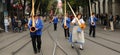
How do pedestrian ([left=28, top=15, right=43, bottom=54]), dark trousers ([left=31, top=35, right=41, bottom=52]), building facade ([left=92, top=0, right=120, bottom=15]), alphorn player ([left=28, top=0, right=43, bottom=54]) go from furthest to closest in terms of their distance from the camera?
1. building facade ([left=92, top=0, right=120, bottom=15])
2. dark trousers ([left=31, top=35, right=41, bottom=52])
3. pedestrian ([left=28, top=15, right=43, bottom=54])
4. alphorn player ([left=28, top=0, right=43, bottom=54])

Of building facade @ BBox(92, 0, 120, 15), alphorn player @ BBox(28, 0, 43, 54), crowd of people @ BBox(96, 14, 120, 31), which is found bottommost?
crowd of people @ BBox(96, 14, 120, 31)

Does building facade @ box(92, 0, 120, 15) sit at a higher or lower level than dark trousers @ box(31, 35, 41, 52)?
higher

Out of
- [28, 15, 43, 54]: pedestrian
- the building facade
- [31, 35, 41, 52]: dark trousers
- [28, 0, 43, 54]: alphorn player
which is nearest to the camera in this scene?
[28, 0, 43, 54]: alphorn player

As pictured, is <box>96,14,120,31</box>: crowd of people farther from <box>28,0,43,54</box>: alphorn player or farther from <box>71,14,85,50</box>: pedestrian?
<box>28,0,43,54</box>: alphorn player

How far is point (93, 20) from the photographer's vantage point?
23.1 metres

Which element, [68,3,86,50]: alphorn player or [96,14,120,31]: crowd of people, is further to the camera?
[96,14,120,31]: crowd of people

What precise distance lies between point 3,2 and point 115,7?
15.8 metres

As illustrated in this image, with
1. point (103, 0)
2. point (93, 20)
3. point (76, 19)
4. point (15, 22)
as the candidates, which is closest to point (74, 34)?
Result: point (76, 19)

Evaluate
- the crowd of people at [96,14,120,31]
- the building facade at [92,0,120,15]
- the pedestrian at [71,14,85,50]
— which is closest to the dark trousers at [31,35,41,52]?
the pedestrian at [71,14,85,50]

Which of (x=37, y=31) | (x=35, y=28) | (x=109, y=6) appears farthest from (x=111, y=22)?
(x=109, y=6)

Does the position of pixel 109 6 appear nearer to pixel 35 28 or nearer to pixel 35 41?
pixel 35 41

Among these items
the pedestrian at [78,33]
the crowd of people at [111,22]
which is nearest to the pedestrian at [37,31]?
the pedestrian at [78,33]

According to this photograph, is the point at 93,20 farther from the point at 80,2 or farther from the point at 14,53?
the point at 80,2

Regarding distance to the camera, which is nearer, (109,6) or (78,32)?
(78,32)
